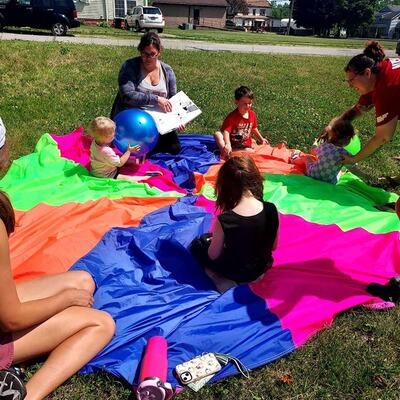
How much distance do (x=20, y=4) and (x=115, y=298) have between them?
1960 centimetres

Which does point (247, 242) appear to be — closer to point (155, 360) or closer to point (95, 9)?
point (155, 360)

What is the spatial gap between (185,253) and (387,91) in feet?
9.25

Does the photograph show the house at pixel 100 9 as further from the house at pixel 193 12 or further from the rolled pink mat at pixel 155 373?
the rolled pink mat at pixel 155 373

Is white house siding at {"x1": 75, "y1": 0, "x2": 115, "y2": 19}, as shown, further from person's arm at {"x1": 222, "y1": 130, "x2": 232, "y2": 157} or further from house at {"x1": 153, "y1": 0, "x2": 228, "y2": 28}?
person's arm at {"x1": 222, "y1": 130, "x2": 232, "y2": 157}

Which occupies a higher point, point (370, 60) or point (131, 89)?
point (370, 60)

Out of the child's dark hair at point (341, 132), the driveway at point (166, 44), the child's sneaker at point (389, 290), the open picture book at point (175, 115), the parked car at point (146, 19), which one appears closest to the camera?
the child's sneaker at point (389, 290)

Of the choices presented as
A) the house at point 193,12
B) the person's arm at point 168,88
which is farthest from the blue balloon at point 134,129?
the house at point 193,12

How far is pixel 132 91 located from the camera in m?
5.93

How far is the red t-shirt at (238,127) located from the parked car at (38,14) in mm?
15971

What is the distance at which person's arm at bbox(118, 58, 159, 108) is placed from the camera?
5.92 metres

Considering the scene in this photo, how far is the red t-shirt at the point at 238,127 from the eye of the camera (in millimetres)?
6449

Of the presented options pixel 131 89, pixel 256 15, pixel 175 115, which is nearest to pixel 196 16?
pixel 256 15

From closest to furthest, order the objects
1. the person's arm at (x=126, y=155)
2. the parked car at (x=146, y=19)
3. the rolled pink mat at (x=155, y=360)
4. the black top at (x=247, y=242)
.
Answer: the rolled pink mat at (x=155, y=360) → the black top at (x=247, y=242) → the person's arm at (x=126, y=155) → the parked car at (x=146, y=19)

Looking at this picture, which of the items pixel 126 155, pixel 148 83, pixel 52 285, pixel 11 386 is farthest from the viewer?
pixel 148 83
